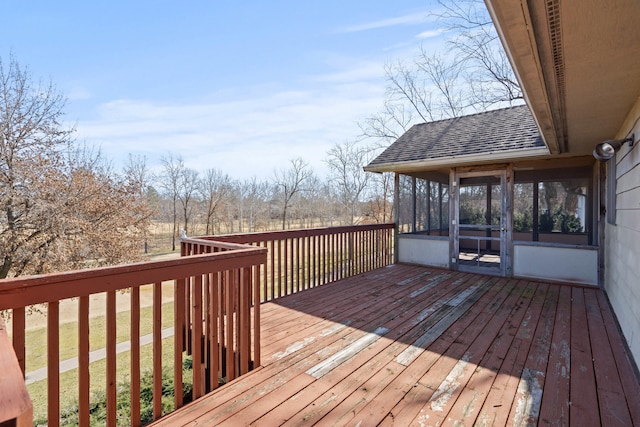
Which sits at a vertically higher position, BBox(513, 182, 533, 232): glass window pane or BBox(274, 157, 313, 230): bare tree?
BBox(274, 157, 313, 230): bare tree

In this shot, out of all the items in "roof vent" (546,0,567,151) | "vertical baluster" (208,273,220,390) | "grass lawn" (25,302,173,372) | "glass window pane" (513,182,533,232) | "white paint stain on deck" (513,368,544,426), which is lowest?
"grass lawn" (25,302,173,372)

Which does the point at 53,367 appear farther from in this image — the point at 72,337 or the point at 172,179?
the point at 172,179

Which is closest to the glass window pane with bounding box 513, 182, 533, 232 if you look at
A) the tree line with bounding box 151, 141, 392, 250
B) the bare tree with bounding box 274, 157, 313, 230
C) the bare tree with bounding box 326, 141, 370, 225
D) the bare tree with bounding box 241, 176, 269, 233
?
the tree line with bounding box 151, 141, 392, 250

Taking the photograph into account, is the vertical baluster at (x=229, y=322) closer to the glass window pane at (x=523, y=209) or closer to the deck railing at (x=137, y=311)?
the deck railing at (x=137, y=311)

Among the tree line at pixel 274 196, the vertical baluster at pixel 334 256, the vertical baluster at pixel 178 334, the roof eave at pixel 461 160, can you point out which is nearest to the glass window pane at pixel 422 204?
the roof eave at pixel 461 160

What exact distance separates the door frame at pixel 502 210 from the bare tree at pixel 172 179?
2016 cm

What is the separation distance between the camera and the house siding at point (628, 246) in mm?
2654

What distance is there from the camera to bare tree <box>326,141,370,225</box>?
66.1 feet

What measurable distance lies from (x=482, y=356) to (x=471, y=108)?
1411cm

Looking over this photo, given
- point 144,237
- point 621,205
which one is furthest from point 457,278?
point 144,237

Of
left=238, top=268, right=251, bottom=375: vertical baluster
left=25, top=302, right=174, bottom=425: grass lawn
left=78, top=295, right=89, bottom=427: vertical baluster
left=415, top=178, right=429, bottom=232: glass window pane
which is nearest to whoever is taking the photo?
left=78, top=295, right=89, bottom=427: vertical baluster

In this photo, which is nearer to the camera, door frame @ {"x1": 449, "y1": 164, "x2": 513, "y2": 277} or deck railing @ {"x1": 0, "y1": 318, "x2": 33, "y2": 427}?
deck railing @ {"x1": 0, "y1": 318, "x2": 33, "y2": 427}

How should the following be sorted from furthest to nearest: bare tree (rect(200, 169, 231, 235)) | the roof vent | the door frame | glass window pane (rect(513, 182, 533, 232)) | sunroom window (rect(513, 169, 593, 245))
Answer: bare tree (rect(200, 169, 231, 235))
glass window pane (rect(513, 182, 533, 232))
sunroom window (rect(513, 169, 593, 245))
the door frame
the roof vent

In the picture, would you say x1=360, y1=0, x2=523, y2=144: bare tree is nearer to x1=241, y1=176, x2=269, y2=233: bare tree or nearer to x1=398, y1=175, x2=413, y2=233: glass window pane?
x1=398, y1=175, x2=413, y2=233: glass window pane
